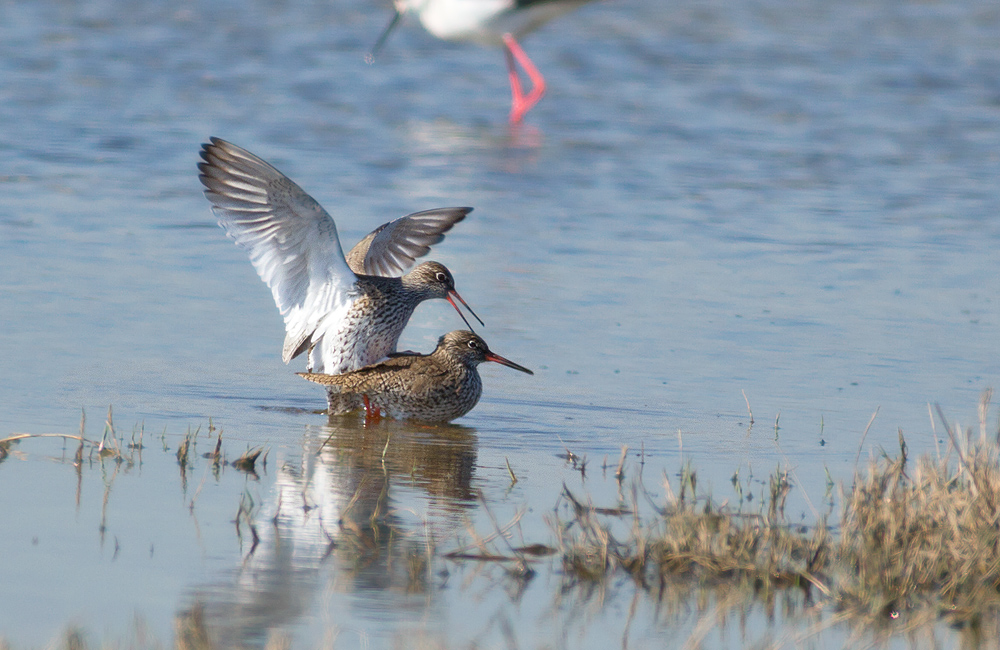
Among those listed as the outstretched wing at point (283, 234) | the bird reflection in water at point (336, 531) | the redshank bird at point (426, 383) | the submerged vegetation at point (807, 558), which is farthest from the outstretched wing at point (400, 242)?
the submerged vegetation at point (807, 558)

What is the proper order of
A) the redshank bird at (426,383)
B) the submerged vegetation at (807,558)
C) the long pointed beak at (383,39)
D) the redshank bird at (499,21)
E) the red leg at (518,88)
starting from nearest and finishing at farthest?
1. the submerged vegetation at (807,558)
2. the redshank bird at (426,383)
3. the red leg at (518,88)
4. the redshank bird at (499,21)
5. the long pointed beak at (383,39)

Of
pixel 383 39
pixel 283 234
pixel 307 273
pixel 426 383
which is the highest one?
pixel 383 39

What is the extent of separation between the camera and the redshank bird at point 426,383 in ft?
22.3

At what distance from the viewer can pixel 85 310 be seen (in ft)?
26.9

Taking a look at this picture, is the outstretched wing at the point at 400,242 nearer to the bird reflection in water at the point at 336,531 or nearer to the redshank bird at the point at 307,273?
the redshank bird at the point at 307,273

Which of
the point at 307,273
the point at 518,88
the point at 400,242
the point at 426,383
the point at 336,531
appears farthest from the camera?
the point at 518,88

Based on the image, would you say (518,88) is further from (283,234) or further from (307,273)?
(283,234)

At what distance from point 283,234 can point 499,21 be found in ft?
34.3

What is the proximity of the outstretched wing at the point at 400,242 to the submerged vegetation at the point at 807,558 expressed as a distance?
3311mm

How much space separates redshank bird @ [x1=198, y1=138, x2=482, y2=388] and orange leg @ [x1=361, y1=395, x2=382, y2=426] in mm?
345

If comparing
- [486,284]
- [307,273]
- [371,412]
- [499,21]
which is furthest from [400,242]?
[499,21]

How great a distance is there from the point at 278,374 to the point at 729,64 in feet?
41.6

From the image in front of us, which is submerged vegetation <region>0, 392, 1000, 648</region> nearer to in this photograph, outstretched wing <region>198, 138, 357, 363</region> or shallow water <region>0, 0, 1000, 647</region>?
shallow water <region>0, 0, 1000, 647</region>

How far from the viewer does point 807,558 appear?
14.6 feet
